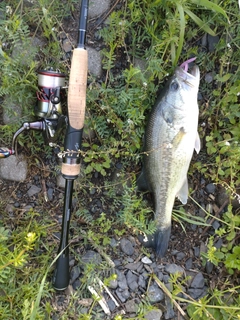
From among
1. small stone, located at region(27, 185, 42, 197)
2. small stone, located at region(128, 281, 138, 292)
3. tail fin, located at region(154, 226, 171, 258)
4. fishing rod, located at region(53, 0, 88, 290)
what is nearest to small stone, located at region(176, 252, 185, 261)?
tail fin, located at region(154, 226, 171, 258)

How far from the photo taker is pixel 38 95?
241 centimetres

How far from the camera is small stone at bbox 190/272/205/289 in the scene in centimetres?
262

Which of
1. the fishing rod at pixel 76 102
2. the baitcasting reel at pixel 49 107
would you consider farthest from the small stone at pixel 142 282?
the baitcasting reel at pixel 49 107

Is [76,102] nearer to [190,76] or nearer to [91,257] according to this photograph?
[190,76]

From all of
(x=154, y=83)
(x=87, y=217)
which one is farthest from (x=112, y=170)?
(x=154, y=83)

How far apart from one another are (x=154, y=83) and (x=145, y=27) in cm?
38

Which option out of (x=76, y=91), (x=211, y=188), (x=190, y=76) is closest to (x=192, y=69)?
(x=190, y=76)

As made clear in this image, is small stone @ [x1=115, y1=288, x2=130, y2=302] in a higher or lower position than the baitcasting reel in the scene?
lower

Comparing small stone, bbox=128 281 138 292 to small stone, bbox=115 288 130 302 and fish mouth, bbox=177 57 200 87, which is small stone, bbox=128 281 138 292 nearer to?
small stone, bbox=115 288 130 302

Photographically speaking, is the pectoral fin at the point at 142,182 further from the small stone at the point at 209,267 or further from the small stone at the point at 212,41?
the small stone at the point at 212,41

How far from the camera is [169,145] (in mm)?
2422

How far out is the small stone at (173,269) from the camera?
2607mm

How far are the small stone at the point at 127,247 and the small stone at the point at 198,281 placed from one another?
0.49 meters

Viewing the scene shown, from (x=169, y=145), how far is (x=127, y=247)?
0.80 m
